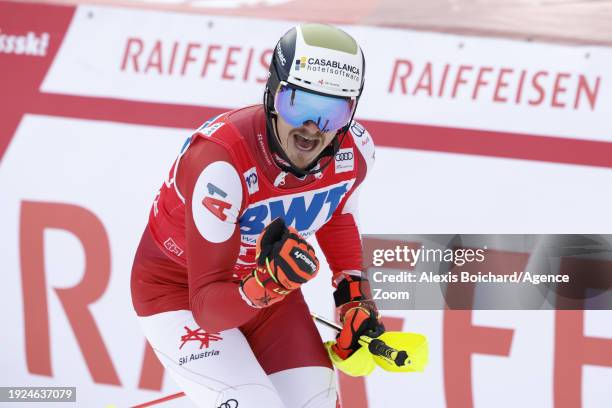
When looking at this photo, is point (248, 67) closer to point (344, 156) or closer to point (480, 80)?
point (480, 80)

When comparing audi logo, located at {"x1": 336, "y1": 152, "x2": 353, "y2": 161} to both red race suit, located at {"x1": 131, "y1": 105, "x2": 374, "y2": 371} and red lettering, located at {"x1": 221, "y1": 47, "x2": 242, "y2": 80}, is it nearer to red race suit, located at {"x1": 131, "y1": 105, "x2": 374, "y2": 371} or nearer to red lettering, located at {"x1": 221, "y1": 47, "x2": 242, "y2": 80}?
red race suit, located at {"x1": 131, "y1": 105, "x2": 374, "y2": 371}

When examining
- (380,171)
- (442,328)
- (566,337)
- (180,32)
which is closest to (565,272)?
(566,337)

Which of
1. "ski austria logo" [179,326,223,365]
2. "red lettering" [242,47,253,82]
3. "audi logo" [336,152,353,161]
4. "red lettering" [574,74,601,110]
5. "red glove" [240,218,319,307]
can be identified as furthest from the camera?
"red lettering" [242,47,253,82]

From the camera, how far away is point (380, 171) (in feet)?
12.4

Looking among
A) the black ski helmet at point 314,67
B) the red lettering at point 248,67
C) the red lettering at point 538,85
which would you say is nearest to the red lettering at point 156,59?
the red lettering at point 248,67

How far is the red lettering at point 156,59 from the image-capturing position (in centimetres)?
379

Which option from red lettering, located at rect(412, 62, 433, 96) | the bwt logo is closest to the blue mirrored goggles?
the bwt logo

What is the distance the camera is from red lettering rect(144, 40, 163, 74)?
12.4 feet

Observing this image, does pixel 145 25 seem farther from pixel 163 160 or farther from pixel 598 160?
pixel 598 160

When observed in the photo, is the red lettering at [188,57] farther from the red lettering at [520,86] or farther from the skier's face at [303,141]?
the skier's face at [303,141]

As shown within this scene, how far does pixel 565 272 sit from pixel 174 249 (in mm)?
1953

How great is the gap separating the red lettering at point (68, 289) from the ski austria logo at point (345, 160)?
67.8 inches

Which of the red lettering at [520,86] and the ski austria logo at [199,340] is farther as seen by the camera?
the red lettering at [520,86]

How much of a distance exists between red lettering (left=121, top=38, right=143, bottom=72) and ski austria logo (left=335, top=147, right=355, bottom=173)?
164cm
